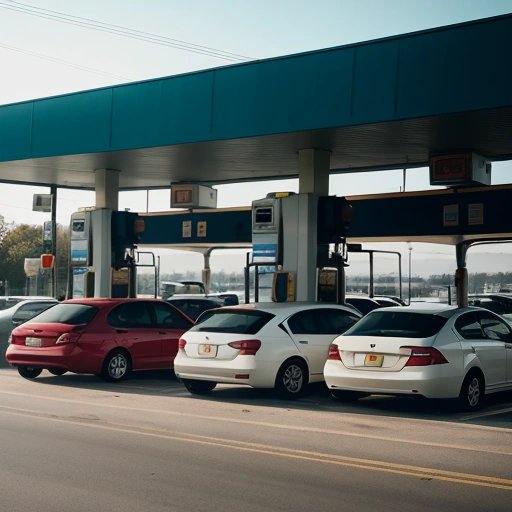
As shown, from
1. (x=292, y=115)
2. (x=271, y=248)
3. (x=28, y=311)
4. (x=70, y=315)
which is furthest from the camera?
(x=28, y=311)

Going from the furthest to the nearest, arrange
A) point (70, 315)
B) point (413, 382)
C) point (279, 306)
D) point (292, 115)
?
point (292, 115)
point (70, 315)
point (279, 306)
point (413, 382)

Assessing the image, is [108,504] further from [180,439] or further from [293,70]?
[293,70]

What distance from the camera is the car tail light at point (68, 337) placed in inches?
672

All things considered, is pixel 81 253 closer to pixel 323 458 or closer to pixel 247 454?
pixel 247 454

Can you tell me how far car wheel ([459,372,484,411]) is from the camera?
13.6m

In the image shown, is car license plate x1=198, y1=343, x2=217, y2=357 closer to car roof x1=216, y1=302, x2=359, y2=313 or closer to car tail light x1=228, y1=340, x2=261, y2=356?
car tail light x1=228, y1=340, x2=261, y2=356

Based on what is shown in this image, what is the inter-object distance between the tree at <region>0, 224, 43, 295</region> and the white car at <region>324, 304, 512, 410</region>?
8431 cm

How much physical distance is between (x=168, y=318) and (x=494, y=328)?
6.51 metres

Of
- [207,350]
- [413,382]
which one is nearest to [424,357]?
[413,382]

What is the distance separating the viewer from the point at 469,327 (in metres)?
14.3

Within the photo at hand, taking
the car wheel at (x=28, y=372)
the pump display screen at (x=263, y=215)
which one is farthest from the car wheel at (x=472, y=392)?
the car wheel at (x=28, y=372)

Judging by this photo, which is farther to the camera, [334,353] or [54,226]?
[54,226]

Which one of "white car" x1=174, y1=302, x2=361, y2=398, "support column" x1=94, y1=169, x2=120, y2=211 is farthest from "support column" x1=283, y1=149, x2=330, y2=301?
"support column" x1=94, y1=169, x2=120, y2=211

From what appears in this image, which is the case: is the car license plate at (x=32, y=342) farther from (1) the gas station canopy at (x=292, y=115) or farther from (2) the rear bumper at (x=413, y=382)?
(2) the rear bumper at (x=413, y=382)
